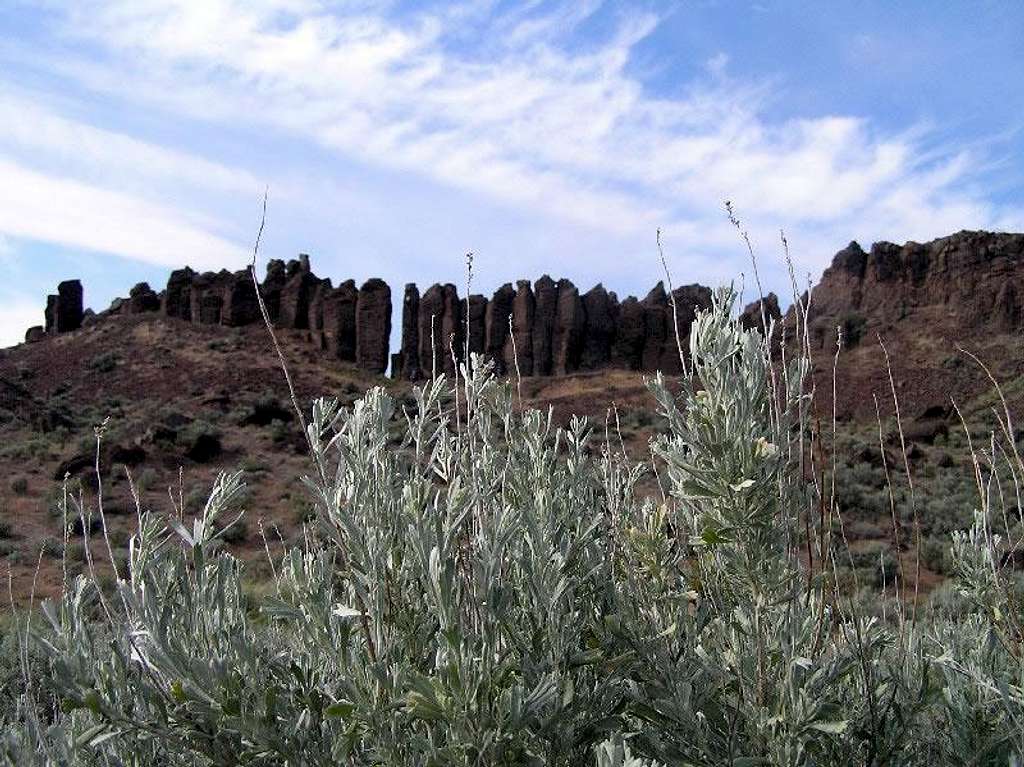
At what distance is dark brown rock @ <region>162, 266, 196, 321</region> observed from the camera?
63188mm

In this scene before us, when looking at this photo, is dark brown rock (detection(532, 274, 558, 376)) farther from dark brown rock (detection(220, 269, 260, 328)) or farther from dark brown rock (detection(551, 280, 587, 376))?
dark brown rock (detection(220, 269, 260, 328))

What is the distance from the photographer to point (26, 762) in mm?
2248

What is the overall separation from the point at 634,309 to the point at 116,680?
62634 millimetres

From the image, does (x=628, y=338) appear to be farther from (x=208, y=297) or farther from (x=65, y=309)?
(x=65, y=309)

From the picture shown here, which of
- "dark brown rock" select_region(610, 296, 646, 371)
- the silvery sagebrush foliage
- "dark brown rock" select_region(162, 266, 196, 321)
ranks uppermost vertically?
Answer: "dark brown rock" select_region(162, 266, 196, 321)

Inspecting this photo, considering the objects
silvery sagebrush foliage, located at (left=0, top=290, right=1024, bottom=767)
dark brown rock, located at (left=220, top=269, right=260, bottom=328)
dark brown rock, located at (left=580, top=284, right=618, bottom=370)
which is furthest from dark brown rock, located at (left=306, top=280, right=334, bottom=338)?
silvery sagebrush foliage, located at (left=0, top=290, right=1024, bottom=767)

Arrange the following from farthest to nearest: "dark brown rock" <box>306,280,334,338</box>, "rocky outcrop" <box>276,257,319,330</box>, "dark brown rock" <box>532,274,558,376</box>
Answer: "rocky outcrop" <box>276,257,319,330</box>, "dark brown rock" <box>306,280,334,338</box>, "dark brown rock" <box>532,274,558,376</box>

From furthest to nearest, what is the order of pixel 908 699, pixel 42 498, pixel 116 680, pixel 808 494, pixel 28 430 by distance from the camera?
1. pixel 28 430
2. pixel 42 498
3. pixel 908 699
4. pixel 808 494
5. pixel 116 680

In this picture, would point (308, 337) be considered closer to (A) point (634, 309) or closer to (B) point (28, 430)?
(A) point (634, 309)

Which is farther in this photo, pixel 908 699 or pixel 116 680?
pixel 908 699

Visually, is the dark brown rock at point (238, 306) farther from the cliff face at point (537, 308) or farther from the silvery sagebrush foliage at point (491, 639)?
the silvery sagebrush foliage at point (491, 639)

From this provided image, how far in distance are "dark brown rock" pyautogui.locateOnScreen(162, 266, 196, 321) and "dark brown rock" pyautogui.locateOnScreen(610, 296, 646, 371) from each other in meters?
29.5

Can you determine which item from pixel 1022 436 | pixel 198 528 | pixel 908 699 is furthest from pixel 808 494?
pixel 1022 436

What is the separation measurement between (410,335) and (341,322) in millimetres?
5196
